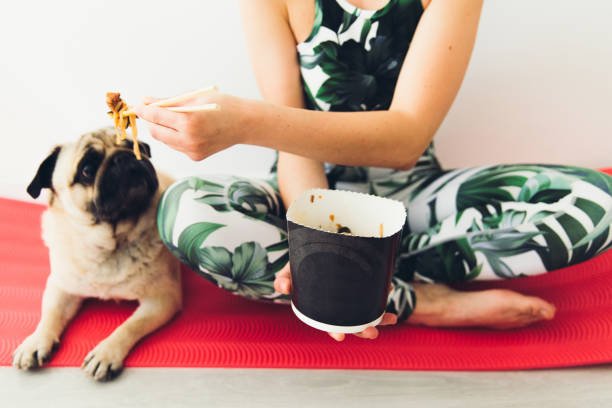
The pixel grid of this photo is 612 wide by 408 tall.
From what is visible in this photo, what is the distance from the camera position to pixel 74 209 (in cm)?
91

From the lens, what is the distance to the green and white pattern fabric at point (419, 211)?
786mm

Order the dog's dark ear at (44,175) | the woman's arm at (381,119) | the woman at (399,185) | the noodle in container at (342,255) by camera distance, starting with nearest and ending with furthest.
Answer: the noodle in container at (342,255) < the woman's arm at (381,119) < the woman at (399,185) < the dog's dark ear at (44,175)

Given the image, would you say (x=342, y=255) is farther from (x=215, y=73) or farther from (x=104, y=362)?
(x=215, y=73)

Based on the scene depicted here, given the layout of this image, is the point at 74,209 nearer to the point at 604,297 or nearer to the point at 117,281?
the point at 117,281

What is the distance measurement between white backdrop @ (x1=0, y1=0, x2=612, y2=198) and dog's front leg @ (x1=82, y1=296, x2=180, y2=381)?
57 cm

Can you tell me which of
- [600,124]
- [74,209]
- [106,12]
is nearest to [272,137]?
[74,209]

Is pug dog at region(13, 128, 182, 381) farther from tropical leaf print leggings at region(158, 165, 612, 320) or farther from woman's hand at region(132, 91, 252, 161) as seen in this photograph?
woman's hand at region(132, 91, 252, 161)

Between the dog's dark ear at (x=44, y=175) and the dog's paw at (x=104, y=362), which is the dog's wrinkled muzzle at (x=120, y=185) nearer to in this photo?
the dog's dark ear at (x=44, y=175)

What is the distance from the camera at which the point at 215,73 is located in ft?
4.07

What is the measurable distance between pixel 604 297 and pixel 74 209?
3.66 ft

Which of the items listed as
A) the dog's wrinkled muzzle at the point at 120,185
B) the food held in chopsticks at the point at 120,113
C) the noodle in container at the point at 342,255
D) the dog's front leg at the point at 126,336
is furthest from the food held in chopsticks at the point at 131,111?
the dog's front leg at the point at 126,336

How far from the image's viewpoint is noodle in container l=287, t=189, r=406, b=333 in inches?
18.9

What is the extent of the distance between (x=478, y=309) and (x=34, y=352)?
2.72ft

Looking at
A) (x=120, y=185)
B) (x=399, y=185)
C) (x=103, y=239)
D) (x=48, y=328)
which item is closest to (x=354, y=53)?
(x=399, y=185)
